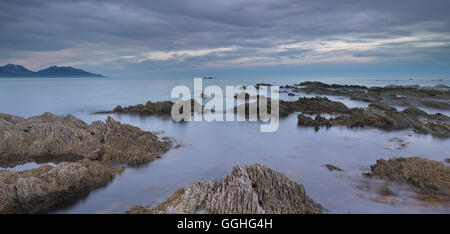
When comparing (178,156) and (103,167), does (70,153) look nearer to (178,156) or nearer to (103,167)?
(103,167)

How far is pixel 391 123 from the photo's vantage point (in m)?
18.8

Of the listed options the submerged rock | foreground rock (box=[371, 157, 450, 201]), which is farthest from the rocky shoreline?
foreground rock (box=[371, 157, 450, 201])

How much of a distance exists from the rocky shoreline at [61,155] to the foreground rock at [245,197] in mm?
3091

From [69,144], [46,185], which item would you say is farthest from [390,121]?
[46,185]

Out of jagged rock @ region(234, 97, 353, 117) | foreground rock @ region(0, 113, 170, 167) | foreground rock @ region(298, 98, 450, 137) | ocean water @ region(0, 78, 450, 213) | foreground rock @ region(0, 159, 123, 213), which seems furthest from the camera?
jagged rock @ region(234, 97, 353, 117)

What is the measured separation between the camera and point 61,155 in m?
11.6

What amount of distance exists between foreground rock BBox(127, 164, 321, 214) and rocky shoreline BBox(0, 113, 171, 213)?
309 centimetres

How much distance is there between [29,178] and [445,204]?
12.6m

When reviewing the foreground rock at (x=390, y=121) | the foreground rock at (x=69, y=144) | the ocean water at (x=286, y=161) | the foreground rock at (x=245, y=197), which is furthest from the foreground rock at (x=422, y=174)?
the foreground rock at (x=69, y=144)

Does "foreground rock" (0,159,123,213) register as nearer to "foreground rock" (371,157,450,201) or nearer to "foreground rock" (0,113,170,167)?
"foreground rock" (0,113,170,167)

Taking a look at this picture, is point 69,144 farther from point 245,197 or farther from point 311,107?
point 311,107

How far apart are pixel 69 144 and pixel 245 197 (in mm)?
9918

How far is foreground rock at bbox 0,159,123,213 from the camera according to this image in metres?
7.06
